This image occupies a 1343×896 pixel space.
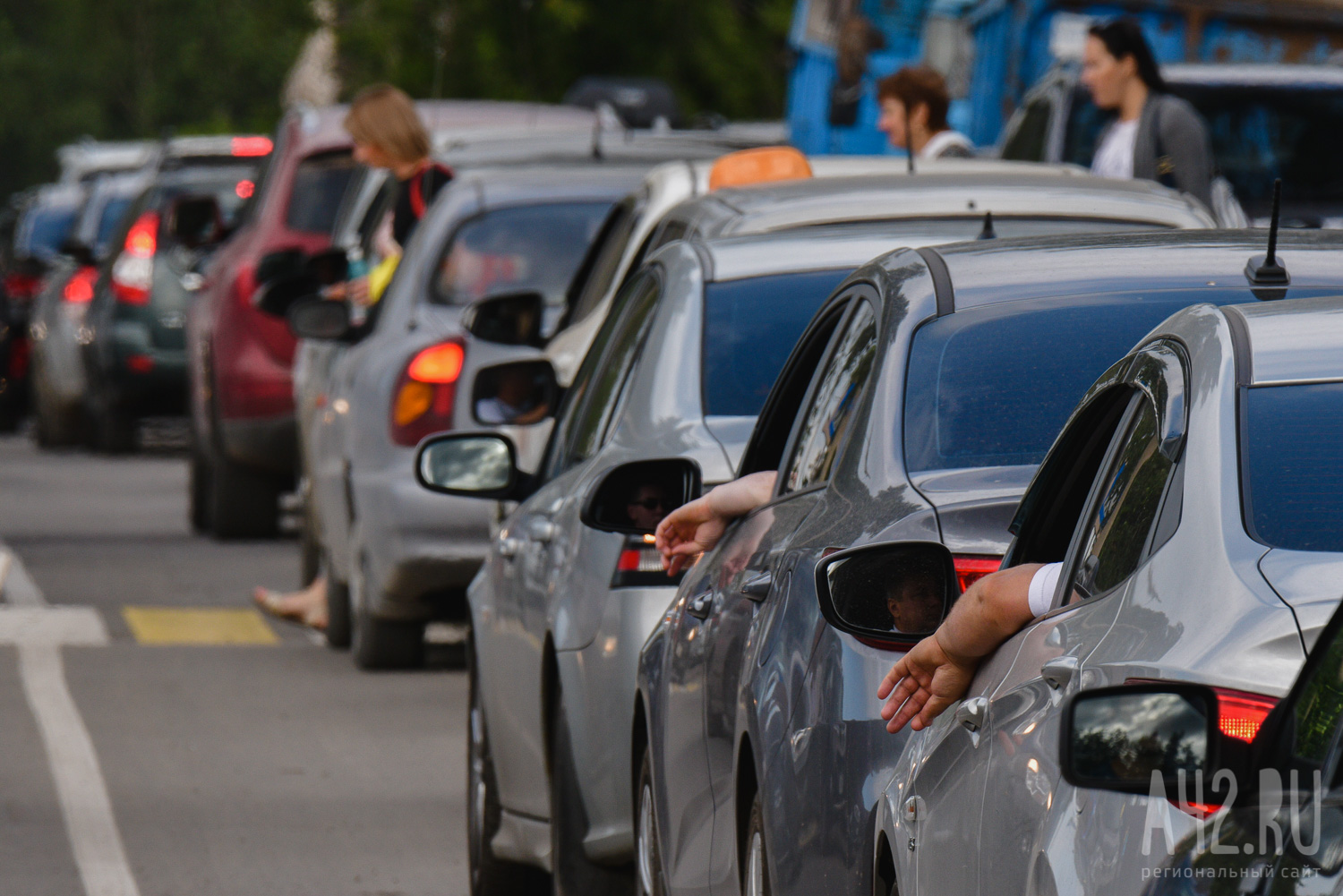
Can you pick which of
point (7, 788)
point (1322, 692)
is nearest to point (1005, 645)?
point (1322, 692)

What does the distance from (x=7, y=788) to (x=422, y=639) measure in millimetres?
2712

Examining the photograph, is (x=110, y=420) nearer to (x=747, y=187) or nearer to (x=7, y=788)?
(x=7, y=788)

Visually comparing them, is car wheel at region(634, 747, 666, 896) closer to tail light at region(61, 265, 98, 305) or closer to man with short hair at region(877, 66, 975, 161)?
man with short hair at region(877, 66, 975, 161)

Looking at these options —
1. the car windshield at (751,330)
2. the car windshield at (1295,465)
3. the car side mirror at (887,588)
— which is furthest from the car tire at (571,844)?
the car windshield at (1295,465)

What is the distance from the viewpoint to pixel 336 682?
10.3 metres

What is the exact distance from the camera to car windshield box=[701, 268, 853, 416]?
5746 millimetres

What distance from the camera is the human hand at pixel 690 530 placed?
491 cm

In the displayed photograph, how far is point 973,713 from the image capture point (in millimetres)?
3129

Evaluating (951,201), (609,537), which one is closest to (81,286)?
(951,201)

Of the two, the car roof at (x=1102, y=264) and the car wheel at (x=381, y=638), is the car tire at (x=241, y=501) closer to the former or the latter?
the car wheel at (x=381, y=638)

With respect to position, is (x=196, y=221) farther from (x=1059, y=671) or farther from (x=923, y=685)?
(x=1059, y=671)

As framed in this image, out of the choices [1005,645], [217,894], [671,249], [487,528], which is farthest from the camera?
[487,528]

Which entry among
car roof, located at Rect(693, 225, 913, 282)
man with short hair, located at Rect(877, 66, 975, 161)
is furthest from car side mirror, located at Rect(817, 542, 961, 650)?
man with short hair, located at Rect(877, 66, 975, 161)

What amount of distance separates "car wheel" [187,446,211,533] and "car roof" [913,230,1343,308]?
1132 cm
